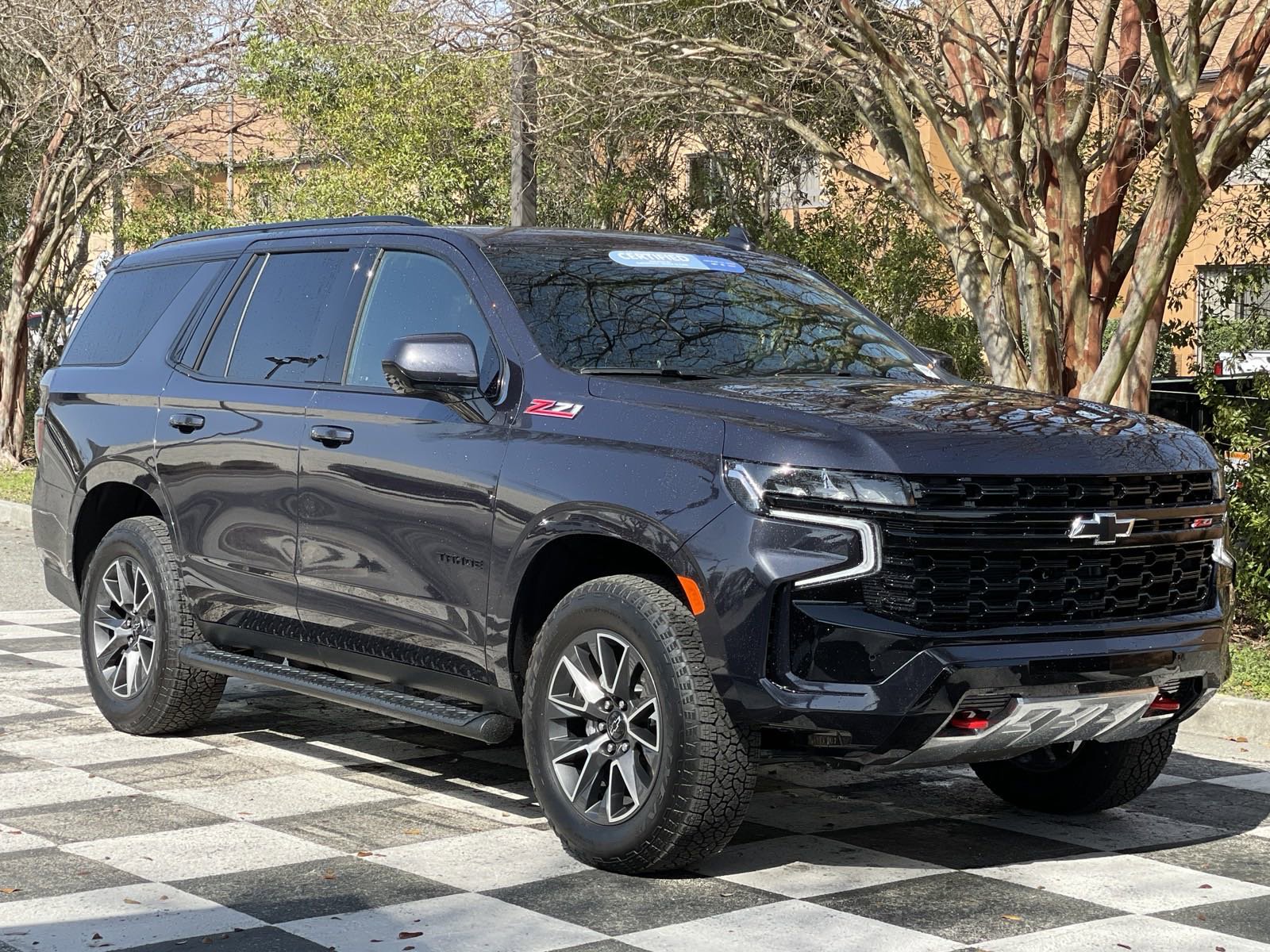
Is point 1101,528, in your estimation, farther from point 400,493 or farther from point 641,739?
point 400,493

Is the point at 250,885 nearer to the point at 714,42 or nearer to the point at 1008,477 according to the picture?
the point at 1008,477

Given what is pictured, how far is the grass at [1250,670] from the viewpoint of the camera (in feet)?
27.4

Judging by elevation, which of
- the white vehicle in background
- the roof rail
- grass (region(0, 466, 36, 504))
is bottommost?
grass (region(0, 466, 36, 504))

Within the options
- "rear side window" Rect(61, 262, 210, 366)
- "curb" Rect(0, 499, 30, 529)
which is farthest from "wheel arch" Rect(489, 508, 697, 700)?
"curb" Rect(0, 499, 30, 529)

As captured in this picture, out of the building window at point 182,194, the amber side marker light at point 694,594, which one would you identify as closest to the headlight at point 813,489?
→ the amber side marker light at point 694,594

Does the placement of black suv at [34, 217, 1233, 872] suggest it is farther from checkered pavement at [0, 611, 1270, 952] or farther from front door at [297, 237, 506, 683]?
checkered pavement at [0, 611, 1270, 952]

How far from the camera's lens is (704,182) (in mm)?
19359

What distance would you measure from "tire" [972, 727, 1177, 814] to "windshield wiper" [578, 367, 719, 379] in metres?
1.76

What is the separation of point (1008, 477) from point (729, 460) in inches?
30.7

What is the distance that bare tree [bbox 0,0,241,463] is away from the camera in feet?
61.0

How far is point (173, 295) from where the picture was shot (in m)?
7.61

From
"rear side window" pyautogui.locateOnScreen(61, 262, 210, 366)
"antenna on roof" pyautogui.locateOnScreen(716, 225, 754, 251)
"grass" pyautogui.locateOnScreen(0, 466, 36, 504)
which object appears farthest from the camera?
"grass" pyautogui.locateOnScreen(0, 466, 36, 504)

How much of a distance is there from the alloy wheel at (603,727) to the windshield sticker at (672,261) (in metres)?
1.59

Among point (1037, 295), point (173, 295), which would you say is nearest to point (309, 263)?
point (173, 295)
